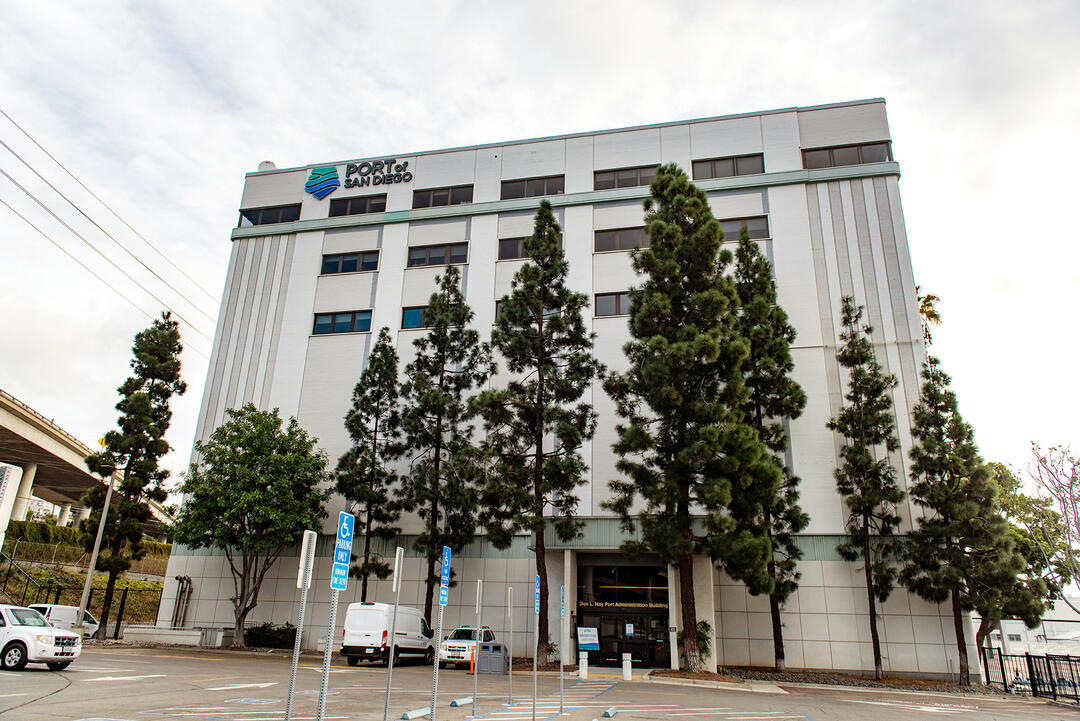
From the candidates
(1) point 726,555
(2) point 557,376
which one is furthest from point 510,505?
(1) point 726,555

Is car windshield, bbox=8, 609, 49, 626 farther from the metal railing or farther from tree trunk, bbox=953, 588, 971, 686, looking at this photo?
the metal railing

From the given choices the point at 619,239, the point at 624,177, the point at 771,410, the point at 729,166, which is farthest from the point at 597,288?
the point at 771,410

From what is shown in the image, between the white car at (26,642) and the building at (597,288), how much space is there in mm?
14527

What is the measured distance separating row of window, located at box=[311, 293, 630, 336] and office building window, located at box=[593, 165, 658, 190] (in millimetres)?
6055

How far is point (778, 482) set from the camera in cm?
2088

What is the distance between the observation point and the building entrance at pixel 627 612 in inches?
992

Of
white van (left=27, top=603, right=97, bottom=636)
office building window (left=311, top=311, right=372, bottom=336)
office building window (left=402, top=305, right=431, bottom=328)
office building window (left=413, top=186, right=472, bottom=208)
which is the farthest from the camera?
office building window (left=413, top=186, right=472, bottom=208)

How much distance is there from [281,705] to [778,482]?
50.7 feet

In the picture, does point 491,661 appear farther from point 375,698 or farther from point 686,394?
point 686,394

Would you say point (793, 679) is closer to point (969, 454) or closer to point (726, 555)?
point (726, 555)

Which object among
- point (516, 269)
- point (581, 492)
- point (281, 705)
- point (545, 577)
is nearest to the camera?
point (281, 705)

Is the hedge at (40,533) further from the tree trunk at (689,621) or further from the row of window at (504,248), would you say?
the tree trunk at (689,621)

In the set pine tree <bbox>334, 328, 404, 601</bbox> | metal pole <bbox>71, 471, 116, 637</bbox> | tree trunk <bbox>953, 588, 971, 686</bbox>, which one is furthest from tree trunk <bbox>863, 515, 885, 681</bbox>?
metal pole <bbox>71, 471, 116, 637</bbox>

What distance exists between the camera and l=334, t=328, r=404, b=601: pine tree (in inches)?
1038
